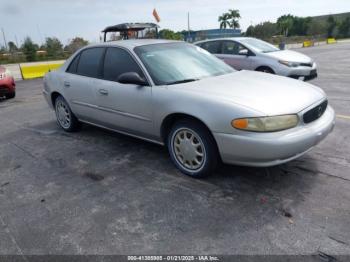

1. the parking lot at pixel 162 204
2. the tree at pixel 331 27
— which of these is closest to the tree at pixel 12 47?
the parking lot at pixel 162 204

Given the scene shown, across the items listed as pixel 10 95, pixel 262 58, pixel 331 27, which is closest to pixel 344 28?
pixel 331 27

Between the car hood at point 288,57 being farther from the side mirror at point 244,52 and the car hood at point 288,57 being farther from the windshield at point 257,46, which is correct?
the side mirror at point 244,52

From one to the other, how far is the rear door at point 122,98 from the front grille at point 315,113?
172 cm

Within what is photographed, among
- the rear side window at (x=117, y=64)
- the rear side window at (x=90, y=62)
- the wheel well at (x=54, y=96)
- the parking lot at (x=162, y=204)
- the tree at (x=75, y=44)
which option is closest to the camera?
the parking lot at (x=162, y=204)

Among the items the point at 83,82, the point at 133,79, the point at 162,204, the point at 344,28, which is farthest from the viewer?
the point at 344,28


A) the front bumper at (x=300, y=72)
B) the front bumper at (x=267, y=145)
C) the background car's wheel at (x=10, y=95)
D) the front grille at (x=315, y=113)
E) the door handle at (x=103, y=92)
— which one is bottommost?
the background car's wheel at (x=10, y=95)

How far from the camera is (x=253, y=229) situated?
2654 mm

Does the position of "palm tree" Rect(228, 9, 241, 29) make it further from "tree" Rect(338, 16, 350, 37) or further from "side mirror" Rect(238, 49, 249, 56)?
"side mirror" Rect(238, 49, 249, 56)

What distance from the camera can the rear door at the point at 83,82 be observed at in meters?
4.73

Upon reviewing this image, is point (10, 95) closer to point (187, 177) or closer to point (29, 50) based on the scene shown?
point (187, 177)

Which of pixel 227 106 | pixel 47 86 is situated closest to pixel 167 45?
pixel 227 106

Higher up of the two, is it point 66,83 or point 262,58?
point 66,83

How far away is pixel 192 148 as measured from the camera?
11.6ft

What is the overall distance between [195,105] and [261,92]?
718mm
